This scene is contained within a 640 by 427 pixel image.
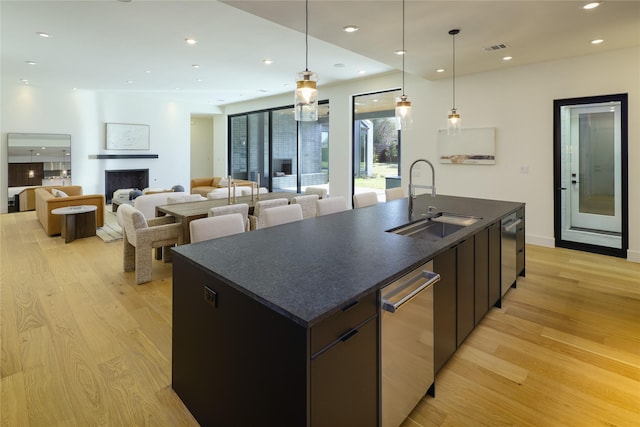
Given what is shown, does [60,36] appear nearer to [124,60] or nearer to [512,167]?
[124,60]

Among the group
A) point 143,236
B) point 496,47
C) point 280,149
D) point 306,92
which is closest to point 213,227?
point 306,92

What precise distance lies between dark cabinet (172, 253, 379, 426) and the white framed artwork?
5.06 m

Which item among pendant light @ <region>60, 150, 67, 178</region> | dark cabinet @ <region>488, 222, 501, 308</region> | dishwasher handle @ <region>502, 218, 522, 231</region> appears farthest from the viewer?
pendant light @ <region>60, 150, 67, 178</region>

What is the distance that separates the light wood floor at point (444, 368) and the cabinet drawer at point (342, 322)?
0.42 m

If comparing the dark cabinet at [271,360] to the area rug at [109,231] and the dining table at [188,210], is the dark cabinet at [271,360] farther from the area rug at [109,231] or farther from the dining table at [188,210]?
the area rug at [109,231]

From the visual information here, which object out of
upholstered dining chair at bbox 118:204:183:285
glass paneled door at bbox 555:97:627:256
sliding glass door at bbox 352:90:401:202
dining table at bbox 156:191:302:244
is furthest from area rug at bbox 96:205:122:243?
glass paneled door at bbox 555:97:627:256

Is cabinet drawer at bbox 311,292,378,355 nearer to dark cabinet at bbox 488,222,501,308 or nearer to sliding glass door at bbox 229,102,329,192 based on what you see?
dark cabinet at bbox 488,222,501,308

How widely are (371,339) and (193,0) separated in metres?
3.83

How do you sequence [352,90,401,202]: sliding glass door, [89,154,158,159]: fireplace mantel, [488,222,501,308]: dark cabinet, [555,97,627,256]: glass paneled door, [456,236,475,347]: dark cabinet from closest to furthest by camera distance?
[456,236,475,347]: dark cabinet → [488,222,501,308]: dark cabinet → [555,97,627,256]: glass paneled door → [352,90,401,202]: sliding glass door → [89,154,158,159]: fireplace mantel

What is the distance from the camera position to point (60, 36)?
4.74 metres

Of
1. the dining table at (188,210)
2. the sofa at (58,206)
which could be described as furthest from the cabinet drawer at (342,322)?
the sofa at (58,206)

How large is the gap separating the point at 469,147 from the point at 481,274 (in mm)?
3841

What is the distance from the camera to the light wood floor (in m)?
1.84

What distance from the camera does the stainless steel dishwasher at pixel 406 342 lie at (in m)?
1.48
